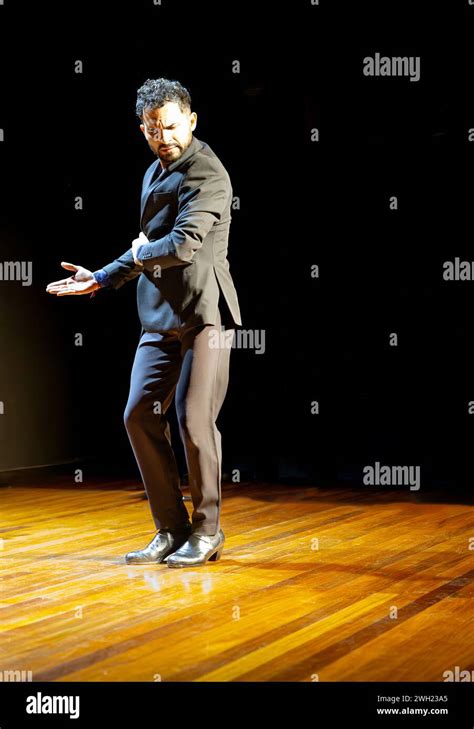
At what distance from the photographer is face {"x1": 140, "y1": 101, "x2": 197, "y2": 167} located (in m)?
2.60

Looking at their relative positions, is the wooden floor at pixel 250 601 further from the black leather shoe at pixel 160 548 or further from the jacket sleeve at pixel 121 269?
the jacket sleeve at pixel 121 269

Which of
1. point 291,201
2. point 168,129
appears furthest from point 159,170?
point 291,201

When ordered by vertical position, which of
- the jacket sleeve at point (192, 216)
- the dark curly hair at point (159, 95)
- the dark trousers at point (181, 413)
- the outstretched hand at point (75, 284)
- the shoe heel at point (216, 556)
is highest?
the dark curly hair at point (159, 95)

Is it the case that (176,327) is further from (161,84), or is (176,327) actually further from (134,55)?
(134,55)

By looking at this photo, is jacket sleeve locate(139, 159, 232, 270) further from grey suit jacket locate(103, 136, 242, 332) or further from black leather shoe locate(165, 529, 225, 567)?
black leather shoe locate(165, 529, 225, 567)

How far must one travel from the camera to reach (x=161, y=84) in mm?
2596

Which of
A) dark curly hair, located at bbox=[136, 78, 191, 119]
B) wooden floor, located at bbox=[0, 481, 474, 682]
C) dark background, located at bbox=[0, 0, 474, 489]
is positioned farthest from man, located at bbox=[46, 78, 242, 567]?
dark background, located at bbox=[0, 0, 474, 489]

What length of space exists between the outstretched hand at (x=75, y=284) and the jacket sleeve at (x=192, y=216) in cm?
22

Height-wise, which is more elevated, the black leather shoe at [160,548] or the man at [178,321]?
the man at [178,321]

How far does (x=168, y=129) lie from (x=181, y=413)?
854mm

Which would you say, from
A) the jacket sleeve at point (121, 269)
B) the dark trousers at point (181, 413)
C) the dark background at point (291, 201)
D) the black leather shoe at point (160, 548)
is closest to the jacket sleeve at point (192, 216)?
the jacket sleeve at point (121, 269)

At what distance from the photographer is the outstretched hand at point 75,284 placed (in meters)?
2.71
